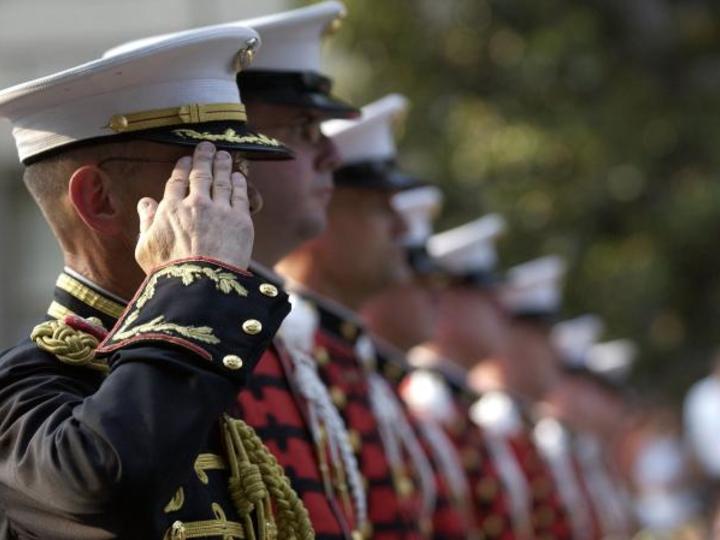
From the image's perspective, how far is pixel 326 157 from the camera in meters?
4.56

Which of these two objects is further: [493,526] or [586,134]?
[586,134]

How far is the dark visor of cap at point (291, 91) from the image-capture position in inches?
180

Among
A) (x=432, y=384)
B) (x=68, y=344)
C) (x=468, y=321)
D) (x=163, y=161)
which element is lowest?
(x=68, y=344)

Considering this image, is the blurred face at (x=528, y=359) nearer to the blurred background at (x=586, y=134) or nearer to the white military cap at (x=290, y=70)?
the blurred background at (x=586, y=134)

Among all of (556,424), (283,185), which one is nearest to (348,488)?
(283,185)

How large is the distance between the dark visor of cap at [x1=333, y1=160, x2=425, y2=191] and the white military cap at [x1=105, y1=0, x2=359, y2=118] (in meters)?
1.23

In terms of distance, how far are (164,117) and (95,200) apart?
0.60 feet

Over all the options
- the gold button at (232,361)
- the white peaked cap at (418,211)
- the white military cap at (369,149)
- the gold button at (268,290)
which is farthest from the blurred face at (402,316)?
the gold button at (232,361)

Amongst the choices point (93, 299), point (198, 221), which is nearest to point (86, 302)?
point (93, 299)

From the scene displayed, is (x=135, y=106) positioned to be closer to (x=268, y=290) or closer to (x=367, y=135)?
(x=268, y=290)

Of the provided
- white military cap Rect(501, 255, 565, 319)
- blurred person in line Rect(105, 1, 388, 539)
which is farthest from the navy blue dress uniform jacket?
white military cap Rect(501, 255, 565, 319)

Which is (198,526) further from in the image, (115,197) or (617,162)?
(617,162)

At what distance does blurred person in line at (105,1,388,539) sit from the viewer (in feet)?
13.8

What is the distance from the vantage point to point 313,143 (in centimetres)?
454
